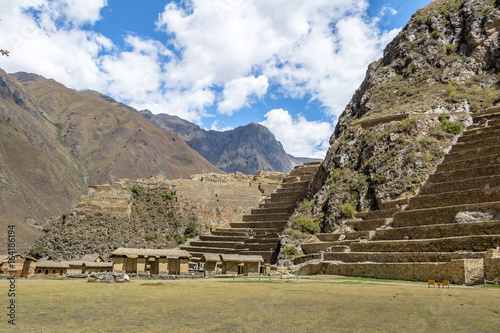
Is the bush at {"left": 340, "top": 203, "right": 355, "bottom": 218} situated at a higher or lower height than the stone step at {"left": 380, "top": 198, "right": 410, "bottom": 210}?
lower

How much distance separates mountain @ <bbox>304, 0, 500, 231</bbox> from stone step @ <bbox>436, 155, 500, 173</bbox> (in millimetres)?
1395

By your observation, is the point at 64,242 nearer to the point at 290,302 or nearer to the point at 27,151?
the point at 290,302

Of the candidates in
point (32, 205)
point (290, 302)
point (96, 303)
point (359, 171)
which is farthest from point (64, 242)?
point (32, 205)

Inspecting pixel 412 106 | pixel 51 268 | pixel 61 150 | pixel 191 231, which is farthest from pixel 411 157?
pixel 61 150

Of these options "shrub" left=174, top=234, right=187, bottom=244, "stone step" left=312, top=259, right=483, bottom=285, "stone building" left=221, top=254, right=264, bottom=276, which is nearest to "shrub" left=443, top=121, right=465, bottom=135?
"stone step" left=312, top=259, right=483, bottom=285

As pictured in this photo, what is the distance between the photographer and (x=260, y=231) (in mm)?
40719

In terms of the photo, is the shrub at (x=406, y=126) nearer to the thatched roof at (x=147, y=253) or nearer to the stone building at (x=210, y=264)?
the stone building at (x=210, y=264)

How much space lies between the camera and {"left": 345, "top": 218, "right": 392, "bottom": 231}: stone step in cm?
2687

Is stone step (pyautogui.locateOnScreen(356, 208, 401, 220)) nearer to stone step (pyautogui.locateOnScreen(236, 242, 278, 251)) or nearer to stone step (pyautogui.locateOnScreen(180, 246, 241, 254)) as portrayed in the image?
stone step (pyautogui.locateOnScreen(236, 242, 278, 251))

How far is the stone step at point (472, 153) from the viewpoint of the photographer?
28156 mm

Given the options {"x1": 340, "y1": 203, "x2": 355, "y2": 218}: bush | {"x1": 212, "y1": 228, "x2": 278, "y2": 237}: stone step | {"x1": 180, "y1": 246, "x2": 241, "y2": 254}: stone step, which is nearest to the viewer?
{"x1": 340, "y1": 203, "x2": 355, "y2": 218}: bush

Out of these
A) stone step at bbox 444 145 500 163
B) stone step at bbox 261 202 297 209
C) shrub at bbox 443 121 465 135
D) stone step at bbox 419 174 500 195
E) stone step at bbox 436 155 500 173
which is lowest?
stone step at bbox 261 202 297 209

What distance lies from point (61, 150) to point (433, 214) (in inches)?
5135

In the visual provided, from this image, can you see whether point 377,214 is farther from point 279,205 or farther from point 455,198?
point 279,205
